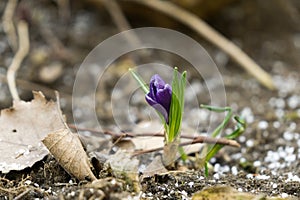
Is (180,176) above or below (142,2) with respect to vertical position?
below

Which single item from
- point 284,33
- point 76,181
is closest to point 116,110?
point 76,181

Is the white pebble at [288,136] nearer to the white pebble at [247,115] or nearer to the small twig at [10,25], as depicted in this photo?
the white pebble at [247,115]

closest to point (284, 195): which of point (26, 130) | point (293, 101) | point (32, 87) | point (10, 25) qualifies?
point (26, 130)

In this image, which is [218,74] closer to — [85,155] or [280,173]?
[280,173]

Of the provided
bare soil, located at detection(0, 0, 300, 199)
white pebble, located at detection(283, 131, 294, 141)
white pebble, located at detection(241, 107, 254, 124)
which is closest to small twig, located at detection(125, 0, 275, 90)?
bare soil, located at detection(0, 0, 300, 199)

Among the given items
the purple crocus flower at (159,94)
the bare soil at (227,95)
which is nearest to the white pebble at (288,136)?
the bare soil at (227,95)
